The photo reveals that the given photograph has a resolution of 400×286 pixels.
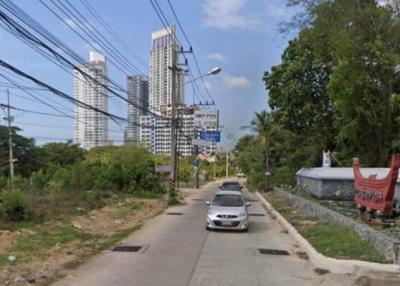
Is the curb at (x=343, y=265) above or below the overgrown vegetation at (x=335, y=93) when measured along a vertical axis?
below

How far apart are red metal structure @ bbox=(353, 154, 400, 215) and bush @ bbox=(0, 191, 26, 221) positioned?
12.6 m

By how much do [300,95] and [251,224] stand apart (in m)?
26.3

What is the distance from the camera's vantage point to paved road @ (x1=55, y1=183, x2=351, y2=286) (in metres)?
11.7

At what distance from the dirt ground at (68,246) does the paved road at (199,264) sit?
1.51 feet

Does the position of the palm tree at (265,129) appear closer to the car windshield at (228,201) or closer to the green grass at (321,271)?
the car windshield at (228,201)

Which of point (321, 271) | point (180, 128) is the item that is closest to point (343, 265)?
point (321, 271)

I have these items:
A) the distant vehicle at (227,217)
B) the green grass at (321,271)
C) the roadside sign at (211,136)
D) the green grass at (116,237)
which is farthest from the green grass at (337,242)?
the roadside sign at (211,136)

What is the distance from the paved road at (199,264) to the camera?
11.7m

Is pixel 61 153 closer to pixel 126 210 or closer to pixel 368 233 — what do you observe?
pixel 126 210

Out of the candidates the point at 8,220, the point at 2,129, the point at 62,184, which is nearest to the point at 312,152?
the point at 62,184

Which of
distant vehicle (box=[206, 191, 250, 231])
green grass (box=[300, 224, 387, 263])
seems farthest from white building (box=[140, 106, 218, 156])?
green grass (box=[300, 224, 387, 263])

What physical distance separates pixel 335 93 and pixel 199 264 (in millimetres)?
24950

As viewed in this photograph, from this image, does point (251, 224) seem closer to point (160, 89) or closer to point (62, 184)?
point (62, 184)

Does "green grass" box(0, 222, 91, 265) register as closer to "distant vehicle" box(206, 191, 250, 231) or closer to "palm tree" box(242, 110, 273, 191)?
"distant vehicle" box(206, 191, 250, 231)
